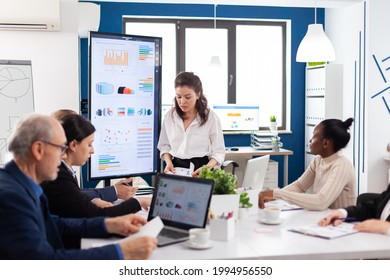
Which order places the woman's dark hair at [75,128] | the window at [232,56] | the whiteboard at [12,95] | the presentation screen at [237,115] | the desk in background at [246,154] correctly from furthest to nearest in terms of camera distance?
the window at [232,56] < the presentation screen at [237,115] < the desk in background at [246,154] < the whiteboard at [12,95] < the woman's dark hair at [75,128]

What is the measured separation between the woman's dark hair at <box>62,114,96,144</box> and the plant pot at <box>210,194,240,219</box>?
28.3 inches

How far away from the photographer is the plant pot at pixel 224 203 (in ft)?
8.05

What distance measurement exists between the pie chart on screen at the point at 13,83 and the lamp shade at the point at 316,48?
105 inches

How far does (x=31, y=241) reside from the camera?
1725 mm

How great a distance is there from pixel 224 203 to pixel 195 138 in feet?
5.29

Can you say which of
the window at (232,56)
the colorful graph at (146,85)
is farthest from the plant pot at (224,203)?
the window at (232,56)

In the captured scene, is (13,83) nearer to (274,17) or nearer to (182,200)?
(182,200)

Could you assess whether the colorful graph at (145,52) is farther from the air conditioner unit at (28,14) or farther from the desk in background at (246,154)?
the desk in background at (246,154)

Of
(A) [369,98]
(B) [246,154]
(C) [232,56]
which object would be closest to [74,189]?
(B) [246,154]

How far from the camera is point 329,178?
9.78ft

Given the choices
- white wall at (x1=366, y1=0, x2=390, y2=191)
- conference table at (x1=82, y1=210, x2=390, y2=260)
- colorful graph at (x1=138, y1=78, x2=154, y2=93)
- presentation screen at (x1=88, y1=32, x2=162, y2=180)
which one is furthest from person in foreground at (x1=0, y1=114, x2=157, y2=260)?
white wall at (x1=366, y1=0, x2=390, y2=191)

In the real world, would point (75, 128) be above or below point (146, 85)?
below

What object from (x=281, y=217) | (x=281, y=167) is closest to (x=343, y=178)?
(x=281, y=217)
